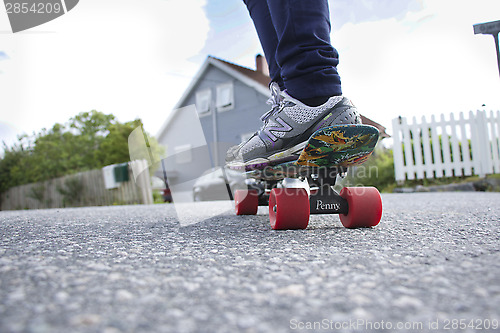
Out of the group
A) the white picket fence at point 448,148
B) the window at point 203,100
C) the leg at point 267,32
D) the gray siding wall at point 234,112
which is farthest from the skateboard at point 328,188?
the window at point 203,100

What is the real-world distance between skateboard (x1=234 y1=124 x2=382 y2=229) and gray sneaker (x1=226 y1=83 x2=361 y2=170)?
0.19 ft

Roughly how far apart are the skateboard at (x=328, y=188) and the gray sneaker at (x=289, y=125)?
6 centimetres

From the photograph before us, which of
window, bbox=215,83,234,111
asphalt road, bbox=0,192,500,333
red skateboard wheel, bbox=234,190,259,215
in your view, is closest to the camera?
asphalt road, bbox=0,192,500,333

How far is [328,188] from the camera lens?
1.52m

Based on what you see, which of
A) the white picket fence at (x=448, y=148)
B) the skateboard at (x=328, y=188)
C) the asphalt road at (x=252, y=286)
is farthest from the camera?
the white picket fence at (x=448, y=148)

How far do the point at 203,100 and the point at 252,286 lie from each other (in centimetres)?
1298

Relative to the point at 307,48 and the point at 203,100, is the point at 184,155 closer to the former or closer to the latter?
the point at 307,48

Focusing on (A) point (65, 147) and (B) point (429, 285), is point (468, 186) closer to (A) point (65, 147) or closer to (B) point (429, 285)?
(B) point (429, 285)

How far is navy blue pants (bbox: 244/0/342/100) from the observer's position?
1361mm

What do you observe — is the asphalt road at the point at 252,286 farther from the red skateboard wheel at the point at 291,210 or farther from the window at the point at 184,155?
the window at the point at 184,155

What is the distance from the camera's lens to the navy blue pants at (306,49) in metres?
1.36

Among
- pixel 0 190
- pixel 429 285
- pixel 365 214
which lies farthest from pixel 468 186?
pixel 0 190

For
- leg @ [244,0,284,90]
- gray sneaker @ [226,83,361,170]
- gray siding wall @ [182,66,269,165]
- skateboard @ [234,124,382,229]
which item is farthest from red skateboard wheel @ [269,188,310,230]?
gray siding wall @ [182,66,269,165]

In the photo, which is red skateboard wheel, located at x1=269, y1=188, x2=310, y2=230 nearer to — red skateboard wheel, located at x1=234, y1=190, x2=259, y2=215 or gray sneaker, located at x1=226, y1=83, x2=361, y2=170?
gray sneaker, located at x1=226, y1=83, x2=361, y2=170
